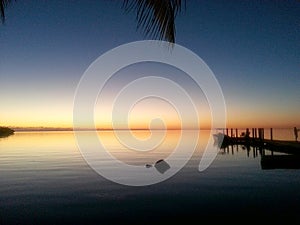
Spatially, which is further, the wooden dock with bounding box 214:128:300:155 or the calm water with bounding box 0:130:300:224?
the wooden dock with bounding box 214:128:300:155

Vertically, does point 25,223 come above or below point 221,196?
below

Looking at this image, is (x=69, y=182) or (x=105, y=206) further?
(x=69, y=182)

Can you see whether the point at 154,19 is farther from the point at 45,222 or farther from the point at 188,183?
the point at 188,183

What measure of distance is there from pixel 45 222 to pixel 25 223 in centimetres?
91

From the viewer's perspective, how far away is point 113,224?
14.0 meters

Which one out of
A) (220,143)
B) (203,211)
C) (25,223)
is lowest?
(25,223)

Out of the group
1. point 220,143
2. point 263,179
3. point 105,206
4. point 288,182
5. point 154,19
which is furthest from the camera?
point 220,143

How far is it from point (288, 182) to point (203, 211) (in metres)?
10.7

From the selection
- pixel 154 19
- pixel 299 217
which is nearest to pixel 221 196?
pixel 299 217

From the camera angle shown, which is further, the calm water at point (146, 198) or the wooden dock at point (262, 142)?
the wooden dock at point (262, 142)

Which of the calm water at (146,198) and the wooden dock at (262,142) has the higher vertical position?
the wooden dock at (262,142)

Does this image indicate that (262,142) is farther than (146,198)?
Yes

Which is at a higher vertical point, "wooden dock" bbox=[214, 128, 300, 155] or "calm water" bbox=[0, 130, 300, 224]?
"wooden dock" bbox=[214, 128, 300, 155]

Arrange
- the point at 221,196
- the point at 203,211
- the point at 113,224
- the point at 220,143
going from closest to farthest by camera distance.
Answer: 1. the point at 113,224
2. the point at 203,211
3. the point at 221,196
4. the point at 220,143
